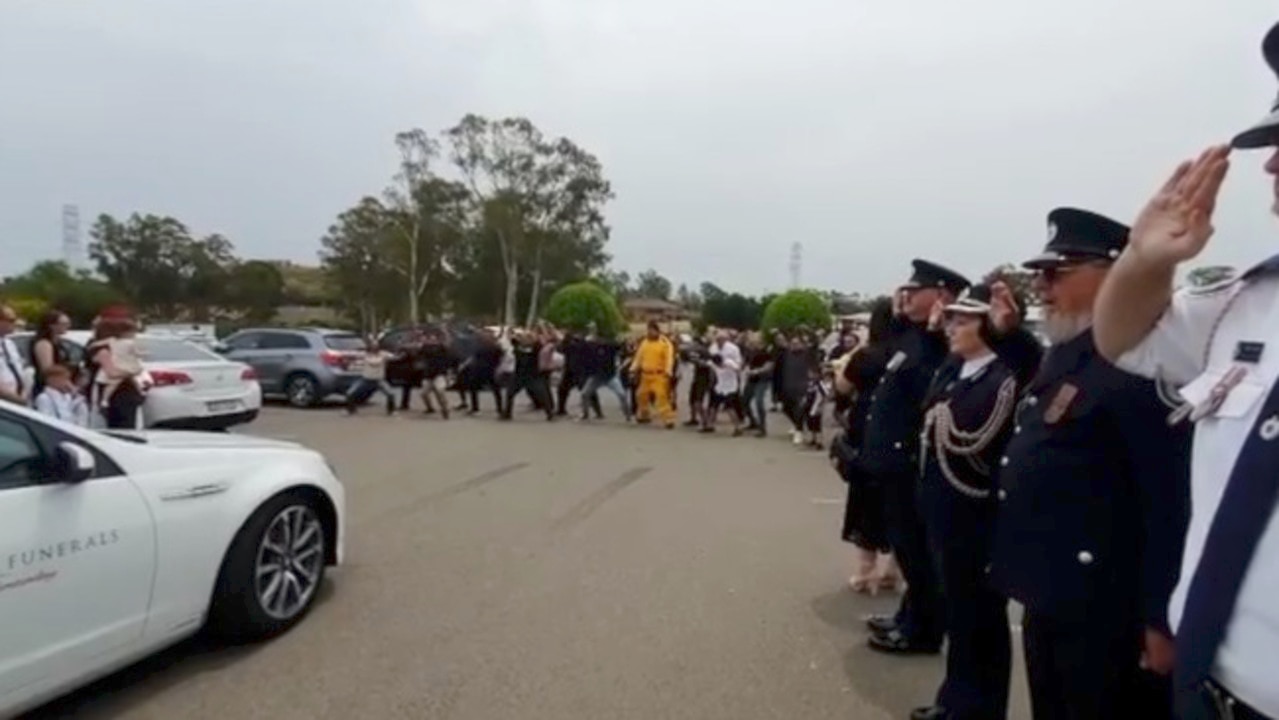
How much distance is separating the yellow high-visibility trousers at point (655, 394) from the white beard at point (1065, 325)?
12.5m

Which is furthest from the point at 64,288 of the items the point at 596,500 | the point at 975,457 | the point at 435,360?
the point at 975,457

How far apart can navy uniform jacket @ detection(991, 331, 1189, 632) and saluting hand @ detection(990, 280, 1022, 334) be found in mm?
764

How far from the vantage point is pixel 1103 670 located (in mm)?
2375

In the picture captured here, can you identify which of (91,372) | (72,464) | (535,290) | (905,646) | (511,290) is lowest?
(905,646)

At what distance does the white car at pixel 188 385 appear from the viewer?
35.2 feet

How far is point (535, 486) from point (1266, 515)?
25.4 ft

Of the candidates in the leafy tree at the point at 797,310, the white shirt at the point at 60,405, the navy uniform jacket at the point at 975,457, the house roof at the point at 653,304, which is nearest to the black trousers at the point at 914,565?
the navy uniform jacket at the point at 975,457

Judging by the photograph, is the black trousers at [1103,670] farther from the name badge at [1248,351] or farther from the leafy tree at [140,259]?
the leafy tree at [140,259]

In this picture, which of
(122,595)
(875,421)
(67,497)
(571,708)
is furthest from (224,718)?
(875,421)

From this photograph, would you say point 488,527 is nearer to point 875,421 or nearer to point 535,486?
point 535,486

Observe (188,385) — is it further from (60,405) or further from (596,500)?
(596,500)

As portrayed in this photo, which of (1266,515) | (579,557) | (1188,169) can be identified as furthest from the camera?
(579,557)

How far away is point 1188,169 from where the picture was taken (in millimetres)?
1642

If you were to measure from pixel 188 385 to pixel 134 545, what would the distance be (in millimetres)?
8281
